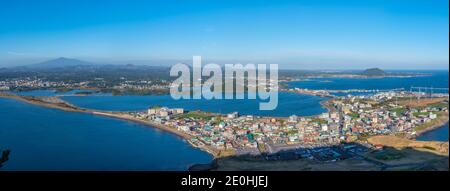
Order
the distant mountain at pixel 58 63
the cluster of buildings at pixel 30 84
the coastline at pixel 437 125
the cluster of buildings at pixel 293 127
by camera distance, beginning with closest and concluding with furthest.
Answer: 1. the cluster of buildings at pixel 293 127
2. the coastline at pixel 437 125
3. the cluster of buildings at pixel 30 84
4. the distant mountain at pixel 58 63

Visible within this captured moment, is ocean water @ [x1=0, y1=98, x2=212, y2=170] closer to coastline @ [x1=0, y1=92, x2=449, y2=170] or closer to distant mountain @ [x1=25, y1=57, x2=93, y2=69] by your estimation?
coastline @ [x1=0, y1=92, x2=449, y2=170]

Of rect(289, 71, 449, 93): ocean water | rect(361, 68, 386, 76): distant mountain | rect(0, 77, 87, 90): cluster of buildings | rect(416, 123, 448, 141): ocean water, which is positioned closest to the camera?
rect(416, 123, 448, 141): ocean water

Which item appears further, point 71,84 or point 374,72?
point 374,72

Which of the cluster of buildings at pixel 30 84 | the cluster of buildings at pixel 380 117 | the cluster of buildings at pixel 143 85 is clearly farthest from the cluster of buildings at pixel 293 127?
the cluster of buildings at pixel 30 84

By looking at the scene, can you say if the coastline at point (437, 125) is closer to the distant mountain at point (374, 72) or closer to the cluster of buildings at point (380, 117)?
the cluster of buildings at point (380, 117)

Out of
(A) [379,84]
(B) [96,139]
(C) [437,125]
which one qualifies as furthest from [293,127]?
(A) [379,84]

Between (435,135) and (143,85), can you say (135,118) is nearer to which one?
(435,135)

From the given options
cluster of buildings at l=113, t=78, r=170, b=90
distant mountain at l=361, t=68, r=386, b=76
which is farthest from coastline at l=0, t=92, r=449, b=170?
distant mountain at l=361, t=68, r=386, b=76
